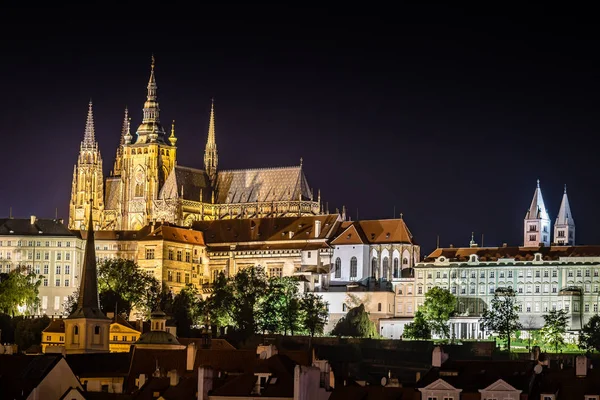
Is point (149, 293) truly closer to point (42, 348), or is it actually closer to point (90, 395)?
point (42, 348)

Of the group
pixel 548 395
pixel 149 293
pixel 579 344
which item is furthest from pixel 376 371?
pixel 548 395

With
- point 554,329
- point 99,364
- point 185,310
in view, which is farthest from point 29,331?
point 99,364

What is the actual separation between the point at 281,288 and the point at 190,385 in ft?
350

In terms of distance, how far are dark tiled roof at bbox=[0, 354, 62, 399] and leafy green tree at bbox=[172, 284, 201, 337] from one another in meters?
70.8

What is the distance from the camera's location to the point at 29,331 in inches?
6284

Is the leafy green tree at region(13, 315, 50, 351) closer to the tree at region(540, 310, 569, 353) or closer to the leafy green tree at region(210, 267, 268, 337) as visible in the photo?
the leafy green tree at region(210, 267, 268, 337)

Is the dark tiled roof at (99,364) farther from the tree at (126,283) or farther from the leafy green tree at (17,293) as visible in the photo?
the leafy green tree at (17,293)

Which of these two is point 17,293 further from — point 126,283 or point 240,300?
point 240,300

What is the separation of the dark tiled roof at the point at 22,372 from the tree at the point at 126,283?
280 ft

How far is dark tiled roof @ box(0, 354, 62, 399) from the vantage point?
277 feet

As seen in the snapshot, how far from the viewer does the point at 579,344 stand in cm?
17362

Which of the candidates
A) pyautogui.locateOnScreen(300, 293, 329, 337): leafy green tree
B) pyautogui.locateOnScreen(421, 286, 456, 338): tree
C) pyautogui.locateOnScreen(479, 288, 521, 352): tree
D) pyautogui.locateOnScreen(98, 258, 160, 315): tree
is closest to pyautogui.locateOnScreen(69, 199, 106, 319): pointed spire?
pyautogui.locateOnScreen(98, 258, 160, 315): tree

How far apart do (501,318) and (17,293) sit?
145ft

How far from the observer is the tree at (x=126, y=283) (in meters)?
183
